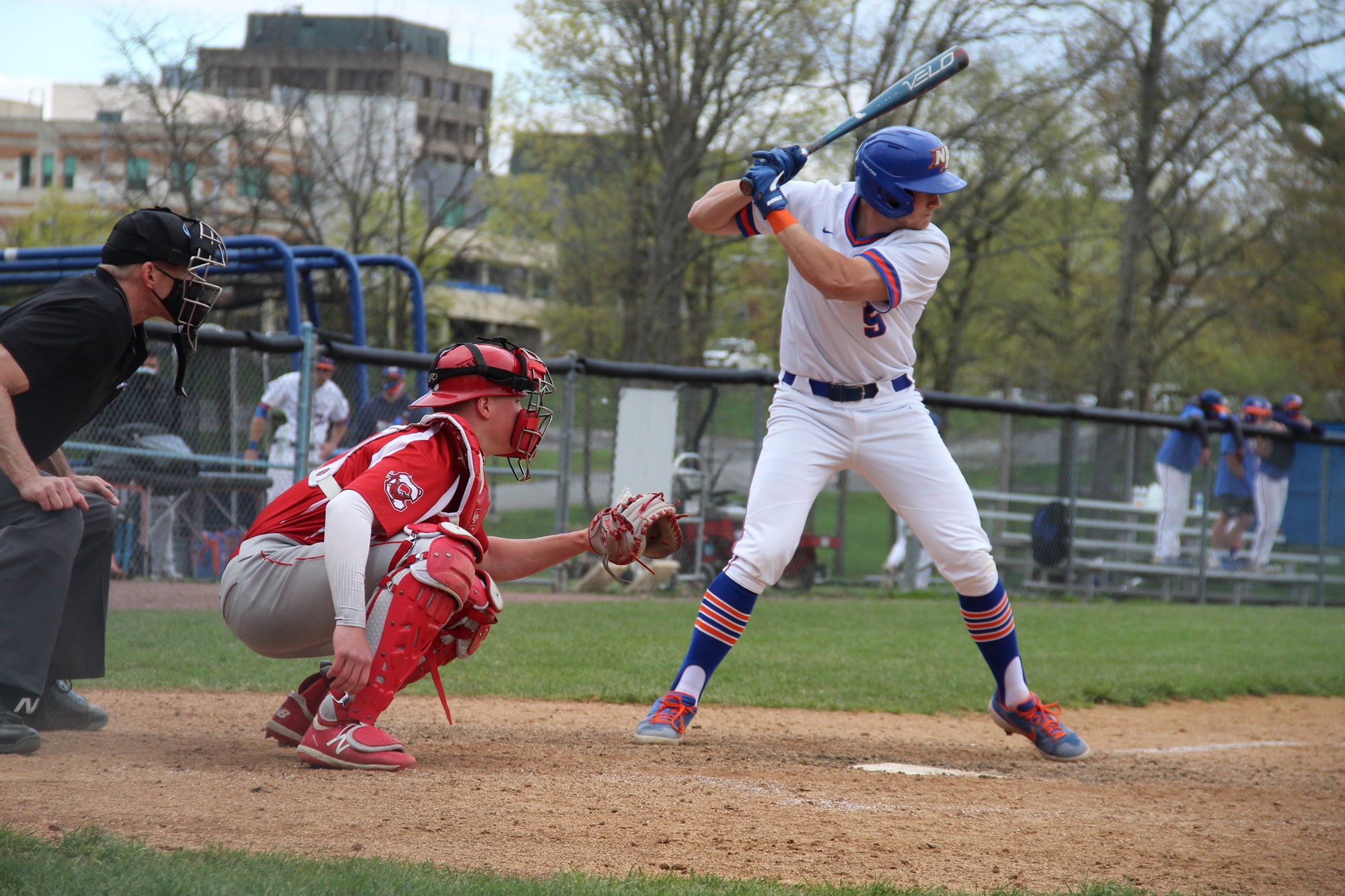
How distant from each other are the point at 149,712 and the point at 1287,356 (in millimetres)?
26244

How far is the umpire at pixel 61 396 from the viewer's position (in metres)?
3.27

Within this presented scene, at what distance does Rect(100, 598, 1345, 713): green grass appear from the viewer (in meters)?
5.49

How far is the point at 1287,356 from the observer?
82.4 ft

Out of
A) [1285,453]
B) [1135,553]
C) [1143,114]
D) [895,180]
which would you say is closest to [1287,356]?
[1143,114]

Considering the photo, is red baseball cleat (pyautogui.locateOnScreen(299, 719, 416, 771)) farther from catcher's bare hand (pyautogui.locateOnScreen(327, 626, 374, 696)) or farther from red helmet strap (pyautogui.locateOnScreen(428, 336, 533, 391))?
red helmet strap (pyautogui.locateOnScreen(428, 336, 533, 391))

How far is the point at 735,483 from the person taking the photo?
36.6ft

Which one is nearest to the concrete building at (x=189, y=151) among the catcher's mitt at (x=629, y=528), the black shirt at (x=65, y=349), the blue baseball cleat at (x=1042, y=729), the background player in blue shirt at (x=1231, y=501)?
the background player in blue shirt at (x=1231, y=501)

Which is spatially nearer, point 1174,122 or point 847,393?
point 847,393

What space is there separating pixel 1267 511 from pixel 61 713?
44.1 ft

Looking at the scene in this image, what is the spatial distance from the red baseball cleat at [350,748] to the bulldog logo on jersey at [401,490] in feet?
2.35

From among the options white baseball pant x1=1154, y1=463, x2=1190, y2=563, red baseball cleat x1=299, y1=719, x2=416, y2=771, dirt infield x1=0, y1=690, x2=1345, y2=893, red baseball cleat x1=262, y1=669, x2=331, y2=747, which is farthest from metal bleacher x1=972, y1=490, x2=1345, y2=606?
red baseball cleat x1=299, y1=719, x2=416, y2=771

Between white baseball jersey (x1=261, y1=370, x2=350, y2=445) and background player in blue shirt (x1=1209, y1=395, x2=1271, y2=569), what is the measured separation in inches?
388

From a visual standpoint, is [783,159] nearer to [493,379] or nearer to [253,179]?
[493,379]

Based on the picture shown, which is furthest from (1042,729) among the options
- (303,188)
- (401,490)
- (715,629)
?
(303,188)
